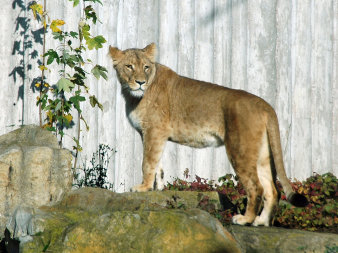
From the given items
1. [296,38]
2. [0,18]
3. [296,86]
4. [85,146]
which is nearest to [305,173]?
[296,86]

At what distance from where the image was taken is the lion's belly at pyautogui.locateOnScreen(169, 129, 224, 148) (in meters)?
5.88

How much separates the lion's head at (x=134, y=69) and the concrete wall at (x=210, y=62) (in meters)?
0.60

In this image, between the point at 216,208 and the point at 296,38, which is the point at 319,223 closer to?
the point at 216,208

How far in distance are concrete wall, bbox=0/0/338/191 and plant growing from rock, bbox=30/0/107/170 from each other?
12 centimetres

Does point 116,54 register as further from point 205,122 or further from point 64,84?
point 205,122

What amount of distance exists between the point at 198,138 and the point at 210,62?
68.1 inches

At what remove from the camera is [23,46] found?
6.66 meters

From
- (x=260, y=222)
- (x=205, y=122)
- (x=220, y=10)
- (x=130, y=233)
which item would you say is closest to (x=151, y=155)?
(x=205, y=122)

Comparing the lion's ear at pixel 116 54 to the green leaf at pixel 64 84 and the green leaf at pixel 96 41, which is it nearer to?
the green leaf at pixel 96 41

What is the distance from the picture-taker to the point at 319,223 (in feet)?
18.6

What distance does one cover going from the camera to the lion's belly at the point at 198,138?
5.88 metres

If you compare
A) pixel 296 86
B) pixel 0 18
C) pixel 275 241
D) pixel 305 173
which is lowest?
pixel 275 241

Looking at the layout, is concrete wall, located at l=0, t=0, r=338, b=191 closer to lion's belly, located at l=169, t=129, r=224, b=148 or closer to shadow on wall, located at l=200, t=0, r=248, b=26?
shadow on wall, located at l=200, t=0, r=248, b=26

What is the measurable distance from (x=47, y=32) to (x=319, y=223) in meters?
3.77
